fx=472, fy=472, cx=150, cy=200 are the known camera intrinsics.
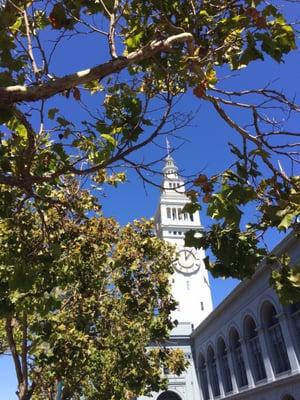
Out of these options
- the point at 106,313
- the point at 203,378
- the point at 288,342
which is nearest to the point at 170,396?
the point at 203,378

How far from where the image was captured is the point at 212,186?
4.89 metres

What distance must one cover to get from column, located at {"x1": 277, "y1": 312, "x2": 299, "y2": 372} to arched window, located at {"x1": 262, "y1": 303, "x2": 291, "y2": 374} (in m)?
0.94

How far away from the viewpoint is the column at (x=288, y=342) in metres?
24.1

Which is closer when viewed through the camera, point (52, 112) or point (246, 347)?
point (52, 112)

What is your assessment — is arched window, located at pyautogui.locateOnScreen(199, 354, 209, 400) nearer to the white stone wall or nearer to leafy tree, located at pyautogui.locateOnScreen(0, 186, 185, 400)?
the white stone wall

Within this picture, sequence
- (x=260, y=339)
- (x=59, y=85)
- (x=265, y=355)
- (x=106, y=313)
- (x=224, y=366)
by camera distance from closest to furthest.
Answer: (x=59, y=85) < (x=106, y=313) < (x=265, y=355) < (x=260, y=339) < (x=224, y=366)

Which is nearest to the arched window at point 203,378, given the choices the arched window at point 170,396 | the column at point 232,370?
the arched window at point 170,396

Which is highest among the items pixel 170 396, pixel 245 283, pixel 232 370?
pixel 245 283

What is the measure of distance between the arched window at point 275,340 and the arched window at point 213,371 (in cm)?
1298

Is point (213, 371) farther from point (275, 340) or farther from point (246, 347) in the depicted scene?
point (275, 340)

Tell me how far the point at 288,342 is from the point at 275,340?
2483mm

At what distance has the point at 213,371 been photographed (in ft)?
134

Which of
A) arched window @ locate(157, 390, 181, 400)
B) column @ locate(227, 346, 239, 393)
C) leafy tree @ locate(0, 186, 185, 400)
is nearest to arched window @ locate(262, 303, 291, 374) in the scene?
column @ locate(227, 346, 239, 393)

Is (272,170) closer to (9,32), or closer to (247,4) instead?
(247,4)
